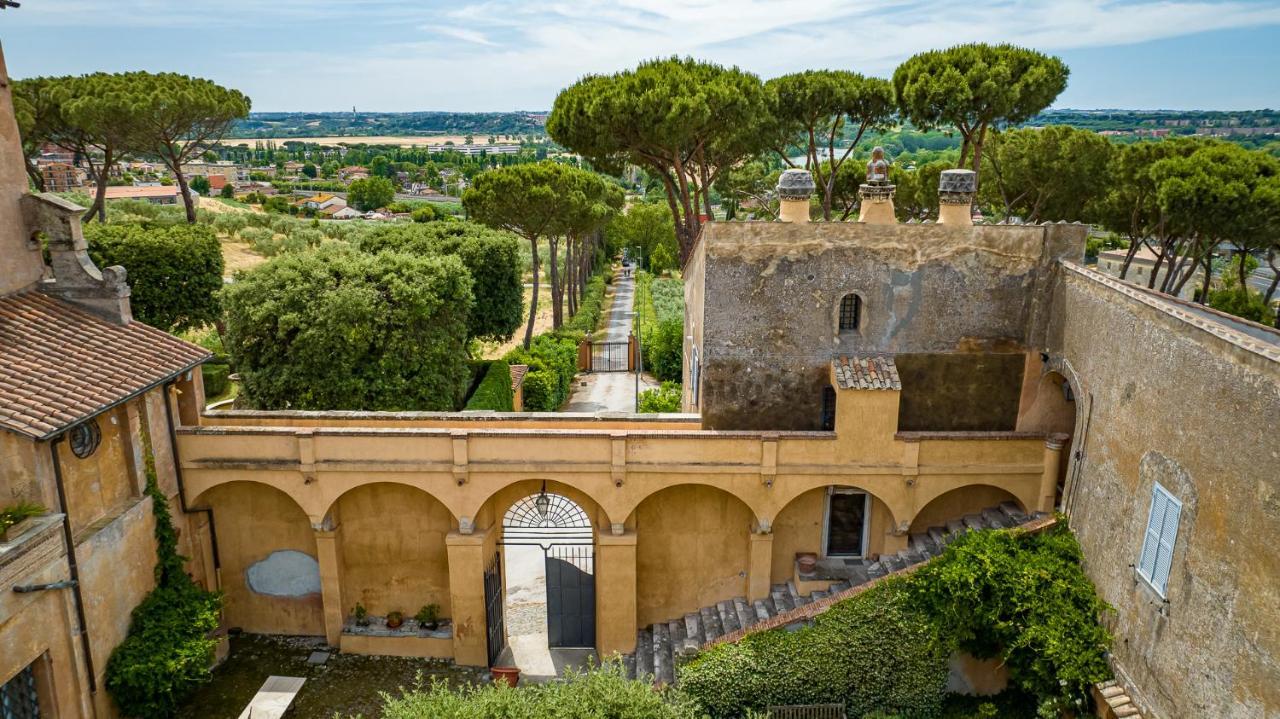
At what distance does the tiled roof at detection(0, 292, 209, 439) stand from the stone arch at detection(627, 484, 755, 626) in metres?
10.2

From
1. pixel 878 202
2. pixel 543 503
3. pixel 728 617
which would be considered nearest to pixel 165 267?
pixel 543 503

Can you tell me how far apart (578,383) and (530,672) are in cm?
2357

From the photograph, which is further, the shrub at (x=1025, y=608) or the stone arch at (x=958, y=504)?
the stone arch at (x=958, y=504)

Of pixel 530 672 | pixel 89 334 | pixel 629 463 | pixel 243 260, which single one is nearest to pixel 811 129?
pixel 629 463

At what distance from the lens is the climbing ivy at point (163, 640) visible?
1468 cm

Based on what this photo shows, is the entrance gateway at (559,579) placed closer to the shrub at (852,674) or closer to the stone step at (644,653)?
the stone step at (644,653)

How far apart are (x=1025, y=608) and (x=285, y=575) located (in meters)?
15.5

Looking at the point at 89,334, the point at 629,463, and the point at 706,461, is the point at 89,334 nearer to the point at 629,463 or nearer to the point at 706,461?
the point at 629,463

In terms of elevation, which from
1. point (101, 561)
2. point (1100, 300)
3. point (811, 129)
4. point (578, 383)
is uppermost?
point (811, 129)

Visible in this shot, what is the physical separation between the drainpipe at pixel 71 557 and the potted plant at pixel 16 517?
1.51ft

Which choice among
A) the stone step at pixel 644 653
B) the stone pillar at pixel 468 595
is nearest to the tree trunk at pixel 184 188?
the stone pillar at pixel 468 595

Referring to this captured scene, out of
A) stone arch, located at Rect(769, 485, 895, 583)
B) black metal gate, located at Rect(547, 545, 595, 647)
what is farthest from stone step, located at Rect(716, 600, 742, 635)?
black metal gate, located at Rect(547, 545, 595, 647)

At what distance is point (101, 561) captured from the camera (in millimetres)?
14500

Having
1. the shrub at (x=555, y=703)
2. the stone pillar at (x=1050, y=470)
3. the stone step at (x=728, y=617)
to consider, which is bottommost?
the stone step at (x=728, y=617)
